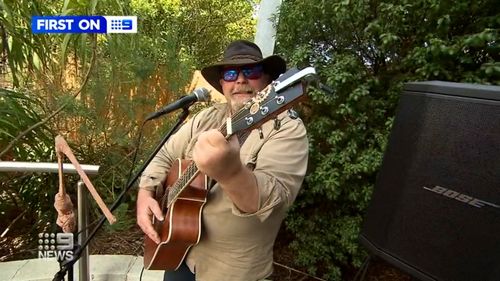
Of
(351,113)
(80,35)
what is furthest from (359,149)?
(80,35)

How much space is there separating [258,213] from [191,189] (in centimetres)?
33

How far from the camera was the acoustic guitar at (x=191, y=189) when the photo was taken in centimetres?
79

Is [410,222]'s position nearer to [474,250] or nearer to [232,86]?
[474,250]

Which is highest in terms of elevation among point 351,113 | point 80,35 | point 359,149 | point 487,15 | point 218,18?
point 218,18

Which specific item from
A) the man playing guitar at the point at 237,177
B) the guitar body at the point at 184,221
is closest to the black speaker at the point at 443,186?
the man playing guitar at the point at 237,177

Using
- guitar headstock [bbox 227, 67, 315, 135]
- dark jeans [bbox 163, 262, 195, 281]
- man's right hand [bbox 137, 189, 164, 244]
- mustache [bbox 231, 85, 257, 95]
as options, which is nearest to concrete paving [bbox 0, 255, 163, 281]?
dark jeans [bbox 163, 262, 195, 281]

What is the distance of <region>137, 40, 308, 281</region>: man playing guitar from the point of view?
32.5 inches

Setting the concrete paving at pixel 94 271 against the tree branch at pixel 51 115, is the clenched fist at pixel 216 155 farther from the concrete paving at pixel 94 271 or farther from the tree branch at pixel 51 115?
the tree branch at pixel 51 115

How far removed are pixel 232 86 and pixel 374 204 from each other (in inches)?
27.0

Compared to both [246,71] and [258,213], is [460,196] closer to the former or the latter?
[258,213]

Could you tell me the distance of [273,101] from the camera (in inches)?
31.9

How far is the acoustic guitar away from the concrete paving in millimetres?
525

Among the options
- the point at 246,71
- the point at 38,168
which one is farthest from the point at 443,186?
the point at 38,168

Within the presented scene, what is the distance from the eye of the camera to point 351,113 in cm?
184
